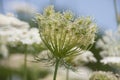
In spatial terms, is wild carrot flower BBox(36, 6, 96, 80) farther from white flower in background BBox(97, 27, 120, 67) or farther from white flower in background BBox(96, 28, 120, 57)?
white flower in background BBox(96, 28, 120, 57)

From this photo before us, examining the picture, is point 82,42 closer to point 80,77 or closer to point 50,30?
point 50,30

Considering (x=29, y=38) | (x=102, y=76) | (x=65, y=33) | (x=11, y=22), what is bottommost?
(x=102, y=76)

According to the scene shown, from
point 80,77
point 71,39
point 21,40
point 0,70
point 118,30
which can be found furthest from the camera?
point 0,70

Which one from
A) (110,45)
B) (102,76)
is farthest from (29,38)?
(102,76)

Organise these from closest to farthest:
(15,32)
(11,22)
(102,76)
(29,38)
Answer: (102,76) < (29,38) < (15,32) < (11,22)

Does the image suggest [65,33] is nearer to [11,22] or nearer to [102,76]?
[102,76]

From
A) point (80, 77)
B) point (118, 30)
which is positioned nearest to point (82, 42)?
point (80, 77)

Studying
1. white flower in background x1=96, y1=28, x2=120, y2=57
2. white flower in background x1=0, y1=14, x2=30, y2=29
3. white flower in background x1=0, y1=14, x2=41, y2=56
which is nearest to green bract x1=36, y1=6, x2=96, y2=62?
white flower in background x1=0, y1=14, x2=41, y2=56

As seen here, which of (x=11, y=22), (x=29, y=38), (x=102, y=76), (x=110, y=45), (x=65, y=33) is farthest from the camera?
(x=110, y=45)

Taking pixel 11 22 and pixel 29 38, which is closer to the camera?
pixel 29 38
